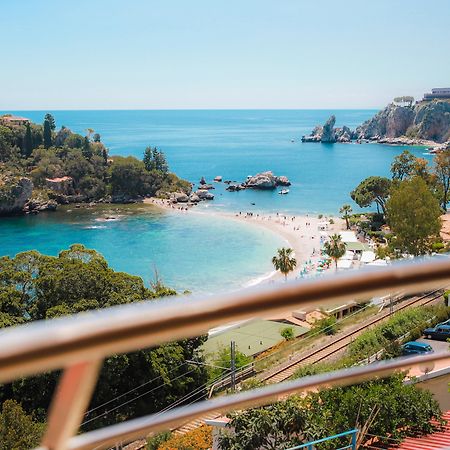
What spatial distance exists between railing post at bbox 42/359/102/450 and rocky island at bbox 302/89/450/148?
223 ft

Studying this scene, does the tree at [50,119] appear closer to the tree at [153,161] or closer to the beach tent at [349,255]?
the tree at [153,161]

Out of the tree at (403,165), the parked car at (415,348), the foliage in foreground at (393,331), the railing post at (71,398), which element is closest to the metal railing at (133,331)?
the railing post at (71,398)

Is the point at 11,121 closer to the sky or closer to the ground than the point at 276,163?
closer to the sky

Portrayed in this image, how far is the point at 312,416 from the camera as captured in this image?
5551 millimetres

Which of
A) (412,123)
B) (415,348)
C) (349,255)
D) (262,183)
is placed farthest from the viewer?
(412,123)

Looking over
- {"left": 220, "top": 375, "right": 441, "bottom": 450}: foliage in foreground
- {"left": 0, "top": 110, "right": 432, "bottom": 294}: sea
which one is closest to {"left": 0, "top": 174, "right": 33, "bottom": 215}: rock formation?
{"left": 0, "top": 110, "right": 432, "bottom": 294}: sea

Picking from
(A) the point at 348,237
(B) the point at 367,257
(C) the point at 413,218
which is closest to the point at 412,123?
(A) the point at 348,237

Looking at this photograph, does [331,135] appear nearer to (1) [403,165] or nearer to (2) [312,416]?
(1) [403,165]

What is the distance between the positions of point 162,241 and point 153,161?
1582 cm

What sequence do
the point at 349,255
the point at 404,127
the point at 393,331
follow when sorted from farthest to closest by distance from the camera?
the point at 404,127
the point at 349,255
the point at 393,331

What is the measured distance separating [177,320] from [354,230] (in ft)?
98.4

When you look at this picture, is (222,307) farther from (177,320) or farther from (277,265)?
(277,265)

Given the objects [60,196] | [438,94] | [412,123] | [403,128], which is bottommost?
[60,196]

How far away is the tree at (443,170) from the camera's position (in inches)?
1168
